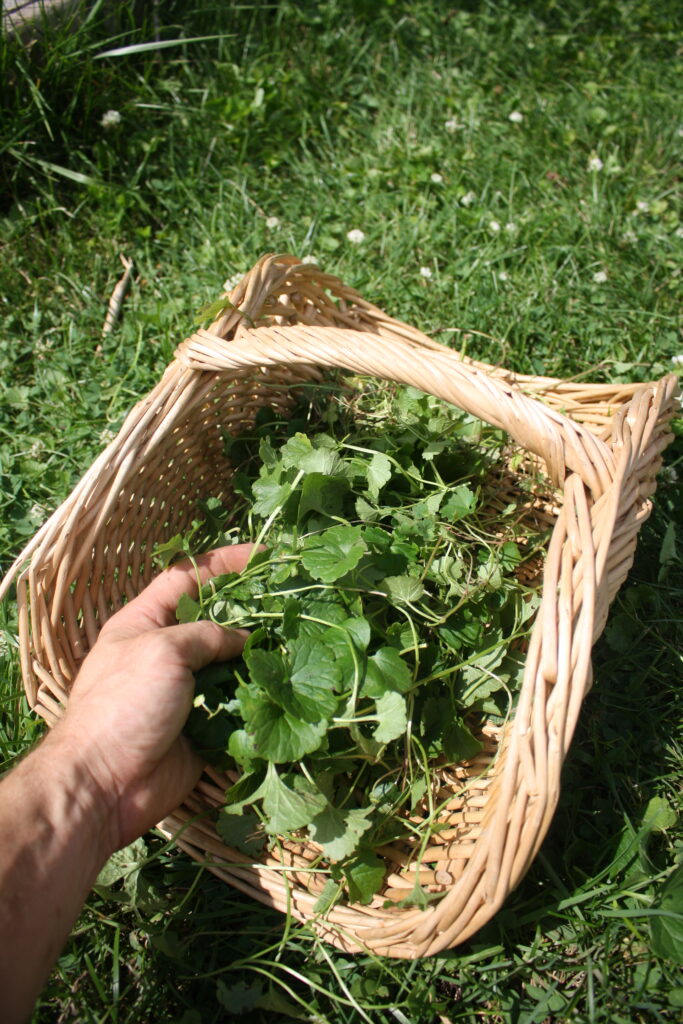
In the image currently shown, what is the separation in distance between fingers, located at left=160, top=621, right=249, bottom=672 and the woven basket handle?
49cm

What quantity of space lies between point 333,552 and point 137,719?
1.31 feet

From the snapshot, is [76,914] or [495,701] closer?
[76,914]

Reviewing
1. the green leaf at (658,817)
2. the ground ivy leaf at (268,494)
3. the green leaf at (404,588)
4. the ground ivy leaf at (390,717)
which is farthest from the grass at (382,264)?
the ground ivy leaf at (268,494)

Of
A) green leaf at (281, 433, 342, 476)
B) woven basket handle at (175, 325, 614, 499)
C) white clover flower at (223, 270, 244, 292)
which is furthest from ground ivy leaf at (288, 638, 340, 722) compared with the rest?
white clover flower at (223, 270, 244, 292)

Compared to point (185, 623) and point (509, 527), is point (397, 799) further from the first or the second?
point (509, 527)

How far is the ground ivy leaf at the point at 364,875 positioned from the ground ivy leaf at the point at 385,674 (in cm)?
27

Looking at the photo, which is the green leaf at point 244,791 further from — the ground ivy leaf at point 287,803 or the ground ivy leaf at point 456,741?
the ground ivy leaf at point 456,741

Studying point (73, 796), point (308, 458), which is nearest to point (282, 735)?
point (73, 796)

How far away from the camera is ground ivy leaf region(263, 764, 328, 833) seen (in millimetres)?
1194

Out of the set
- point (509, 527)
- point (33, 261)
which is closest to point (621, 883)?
point (509, 527)

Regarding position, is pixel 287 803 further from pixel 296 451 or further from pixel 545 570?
pixel 296 451

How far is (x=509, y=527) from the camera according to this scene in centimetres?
166

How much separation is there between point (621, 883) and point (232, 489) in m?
1.12

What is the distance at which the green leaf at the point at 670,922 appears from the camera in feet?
4.06
